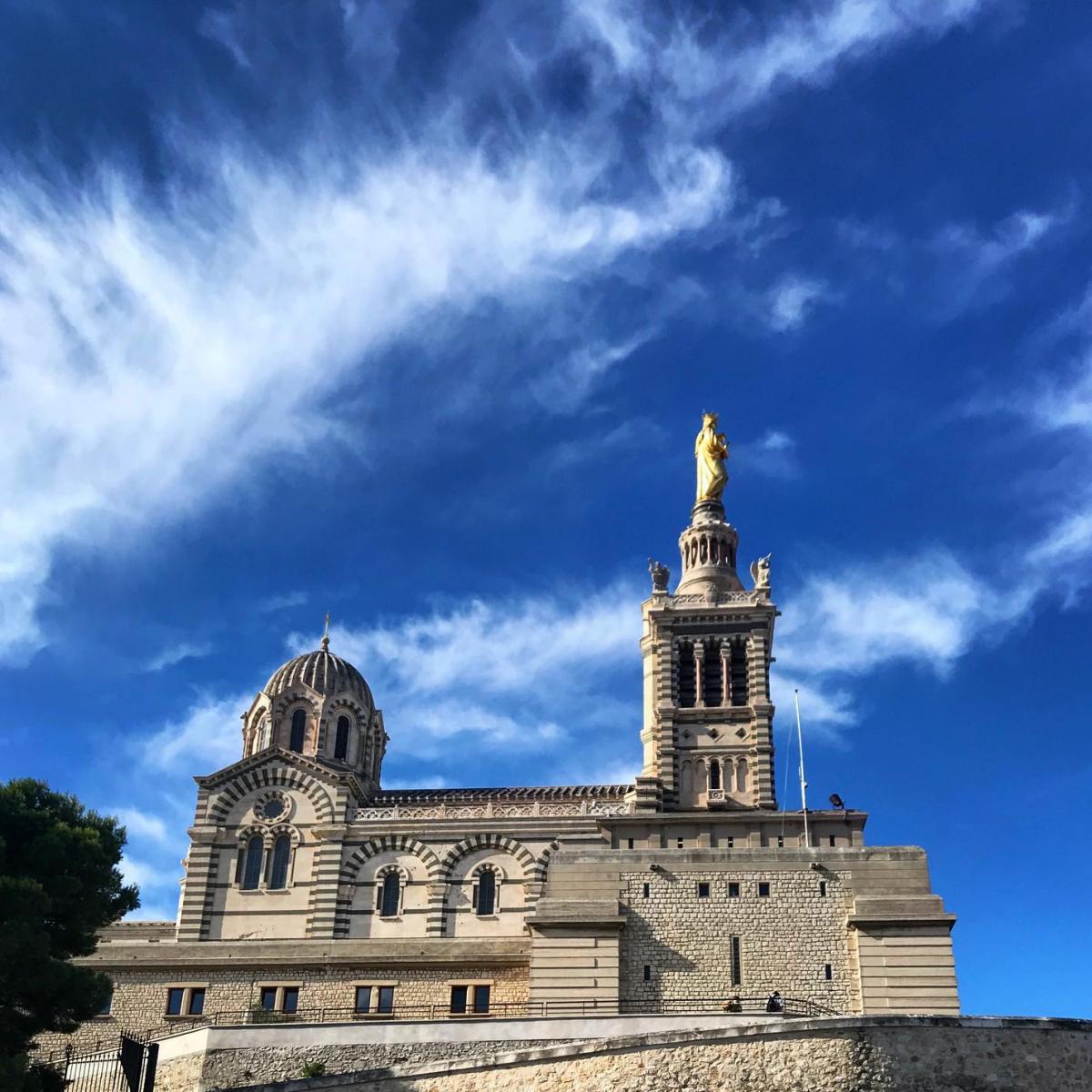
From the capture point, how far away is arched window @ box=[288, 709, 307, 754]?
59.3 meters

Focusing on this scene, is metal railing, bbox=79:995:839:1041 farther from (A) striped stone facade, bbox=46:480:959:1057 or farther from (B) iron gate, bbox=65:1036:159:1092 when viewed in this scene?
(B) iron gate, bbox=65:1036:159:1092

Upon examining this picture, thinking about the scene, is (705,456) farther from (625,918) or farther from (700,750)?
(625,918)

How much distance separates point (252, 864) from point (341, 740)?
294 inches

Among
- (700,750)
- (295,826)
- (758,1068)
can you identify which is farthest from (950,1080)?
(295,826)

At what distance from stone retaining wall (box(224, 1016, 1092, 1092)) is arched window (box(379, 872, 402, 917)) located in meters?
24.7

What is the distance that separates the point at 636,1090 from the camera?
2855 centimetres

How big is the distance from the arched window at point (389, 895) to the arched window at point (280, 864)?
3934 millimetres

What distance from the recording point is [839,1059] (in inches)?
1110

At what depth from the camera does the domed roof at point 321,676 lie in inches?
2383

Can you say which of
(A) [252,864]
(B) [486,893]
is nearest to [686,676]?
(B) [486,893]

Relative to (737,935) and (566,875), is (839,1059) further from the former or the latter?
(566,875)

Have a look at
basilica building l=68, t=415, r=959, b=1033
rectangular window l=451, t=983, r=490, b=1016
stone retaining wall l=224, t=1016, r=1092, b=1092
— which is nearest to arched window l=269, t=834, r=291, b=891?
basilica building l=68, t=415, r=959, b=1033

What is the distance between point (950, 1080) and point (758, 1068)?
12.7ft

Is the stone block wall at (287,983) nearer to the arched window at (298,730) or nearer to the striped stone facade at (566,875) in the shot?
the striped stone facade at (566,875)
